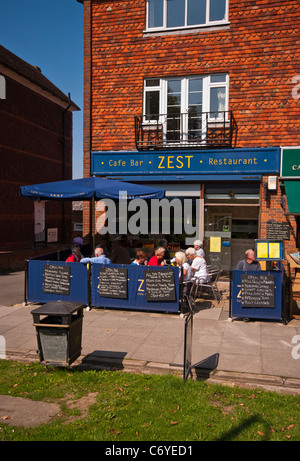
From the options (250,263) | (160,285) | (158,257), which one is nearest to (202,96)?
(158,257)

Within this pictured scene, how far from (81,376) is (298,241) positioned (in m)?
8.26

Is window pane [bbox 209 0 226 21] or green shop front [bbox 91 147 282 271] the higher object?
window pane [bbox 209 0 226 21]

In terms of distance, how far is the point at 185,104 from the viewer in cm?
1245

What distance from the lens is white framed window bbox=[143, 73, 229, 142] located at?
1207 cm

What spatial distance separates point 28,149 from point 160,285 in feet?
47.3

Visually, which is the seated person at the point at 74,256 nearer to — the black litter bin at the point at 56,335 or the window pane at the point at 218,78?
the black litter bin at the point at 56,335

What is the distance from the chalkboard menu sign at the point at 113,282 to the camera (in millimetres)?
8641

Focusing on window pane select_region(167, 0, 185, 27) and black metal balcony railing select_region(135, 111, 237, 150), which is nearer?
black metal balcony railing select_region(135, 111, 237, 150)

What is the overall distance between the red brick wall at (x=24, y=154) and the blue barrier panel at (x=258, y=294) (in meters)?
13.0

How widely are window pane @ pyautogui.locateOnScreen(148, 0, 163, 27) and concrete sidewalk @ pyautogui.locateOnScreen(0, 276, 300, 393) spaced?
9.56 meters

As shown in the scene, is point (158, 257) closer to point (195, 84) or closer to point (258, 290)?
point (258, 290)

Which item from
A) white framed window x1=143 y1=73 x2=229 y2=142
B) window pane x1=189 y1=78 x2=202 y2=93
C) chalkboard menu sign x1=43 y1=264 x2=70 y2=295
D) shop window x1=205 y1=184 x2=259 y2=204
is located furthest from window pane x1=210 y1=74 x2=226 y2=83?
chalkboard menu sign x1=43 y1=264 x2=70 y2=295

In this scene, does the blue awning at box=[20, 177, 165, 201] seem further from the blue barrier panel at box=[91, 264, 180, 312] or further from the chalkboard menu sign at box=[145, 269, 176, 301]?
the chalkboard menu sign at box=[145, 269, 176, 301]

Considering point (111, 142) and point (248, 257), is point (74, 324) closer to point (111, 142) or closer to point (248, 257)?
→ point (248, 257)
